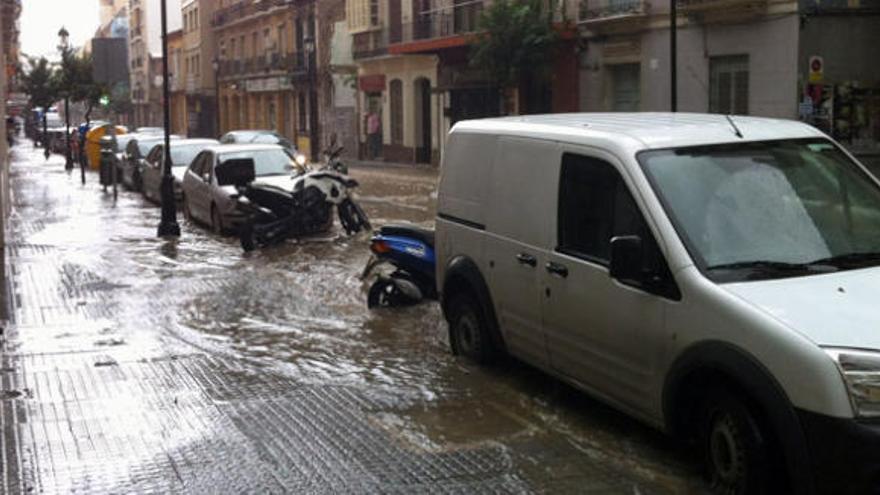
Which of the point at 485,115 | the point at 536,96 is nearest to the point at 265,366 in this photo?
the point at 536,96

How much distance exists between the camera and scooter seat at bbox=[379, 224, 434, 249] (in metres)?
10.2

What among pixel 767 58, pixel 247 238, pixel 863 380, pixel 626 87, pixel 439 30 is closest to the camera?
pixel 863 380

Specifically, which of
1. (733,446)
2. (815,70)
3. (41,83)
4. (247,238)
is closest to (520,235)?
(733,446)

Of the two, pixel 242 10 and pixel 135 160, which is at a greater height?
pixel 242 10

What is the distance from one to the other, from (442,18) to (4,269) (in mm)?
25464

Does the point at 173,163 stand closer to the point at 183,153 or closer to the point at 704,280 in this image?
the point at 183,153

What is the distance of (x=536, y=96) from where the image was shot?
33.0 metres

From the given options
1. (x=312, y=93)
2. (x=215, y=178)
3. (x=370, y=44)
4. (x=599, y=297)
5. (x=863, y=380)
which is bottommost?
(x=863, y=380)

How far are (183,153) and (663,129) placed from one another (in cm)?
1861

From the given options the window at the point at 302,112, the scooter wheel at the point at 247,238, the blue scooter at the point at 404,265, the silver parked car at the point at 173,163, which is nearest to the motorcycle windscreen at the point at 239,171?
the scooter wheel at the point at 247,238

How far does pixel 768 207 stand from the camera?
18.4ft

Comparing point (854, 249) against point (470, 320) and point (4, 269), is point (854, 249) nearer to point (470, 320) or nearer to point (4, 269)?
point (470, 320)

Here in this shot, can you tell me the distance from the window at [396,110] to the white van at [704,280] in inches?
1392

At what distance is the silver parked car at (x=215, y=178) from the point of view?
1728 cm
